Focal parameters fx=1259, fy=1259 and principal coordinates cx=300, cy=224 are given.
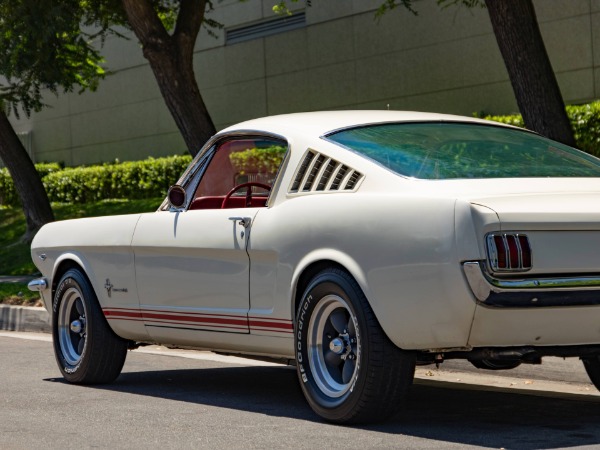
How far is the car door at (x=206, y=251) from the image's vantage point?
6969mm

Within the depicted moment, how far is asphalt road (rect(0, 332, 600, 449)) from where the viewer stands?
596cm

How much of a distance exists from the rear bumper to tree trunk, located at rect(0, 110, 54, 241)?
16468mm

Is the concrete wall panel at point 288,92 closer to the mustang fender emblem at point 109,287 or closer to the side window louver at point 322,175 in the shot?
the mustang fender emblem at point 109,287

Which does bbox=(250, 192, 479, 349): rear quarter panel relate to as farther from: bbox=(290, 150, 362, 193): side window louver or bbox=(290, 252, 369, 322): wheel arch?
bbox=(290, 150, 362, 193): side window louver

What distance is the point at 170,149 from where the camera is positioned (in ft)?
90.1

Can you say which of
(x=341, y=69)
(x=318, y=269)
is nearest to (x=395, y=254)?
(x=318, y=269)

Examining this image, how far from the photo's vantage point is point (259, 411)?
278 inches

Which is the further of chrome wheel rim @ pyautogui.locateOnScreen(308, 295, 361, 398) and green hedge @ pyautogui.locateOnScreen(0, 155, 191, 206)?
green hedge @ pyautogui.locateOnScreen(0, 155, 191, 206)


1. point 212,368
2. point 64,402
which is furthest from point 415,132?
point 212,368

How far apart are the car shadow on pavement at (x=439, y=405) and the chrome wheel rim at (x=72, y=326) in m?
0.35

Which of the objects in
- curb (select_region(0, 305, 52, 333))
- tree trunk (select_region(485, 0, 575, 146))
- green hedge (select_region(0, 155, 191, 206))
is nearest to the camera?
tree trunk (select_region(485, 0, 575, 146))

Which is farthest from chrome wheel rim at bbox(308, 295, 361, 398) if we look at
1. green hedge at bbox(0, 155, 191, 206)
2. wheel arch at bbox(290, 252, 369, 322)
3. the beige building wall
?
green hedge at bbox(0, 155, 191, 206)

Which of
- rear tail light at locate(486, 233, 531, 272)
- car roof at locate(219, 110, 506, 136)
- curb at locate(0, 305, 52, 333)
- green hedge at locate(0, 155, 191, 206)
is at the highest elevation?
car roof at locate(219, 110, 506, 136)

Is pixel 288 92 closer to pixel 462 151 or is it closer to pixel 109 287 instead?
pixel 109 287
